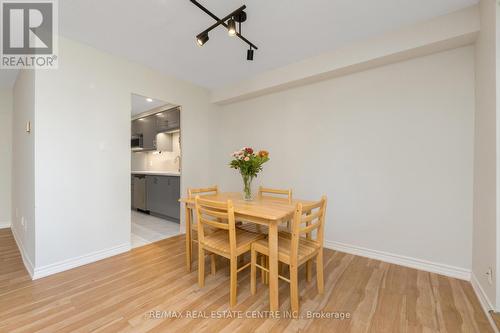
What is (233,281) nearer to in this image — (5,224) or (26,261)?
(26,261)

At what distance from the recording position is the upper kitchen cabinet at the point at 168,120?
4.00 meters

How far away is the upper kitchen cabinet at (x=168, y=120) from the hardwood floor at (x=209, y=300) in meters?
2.52

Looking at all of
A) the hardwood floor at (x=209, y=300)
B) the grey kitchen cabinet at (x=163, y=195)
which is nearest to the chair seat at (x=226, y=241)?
the hardwood floor at (x=209, y=300)


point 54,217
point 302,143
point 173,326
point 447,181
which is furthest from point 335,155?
point 54,217

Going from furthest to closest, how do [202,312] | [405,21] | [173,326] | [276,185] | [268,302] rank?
1. [276,185]
2. [405,21]
3. [268,302]
4. [202,312]
5. [173,326]

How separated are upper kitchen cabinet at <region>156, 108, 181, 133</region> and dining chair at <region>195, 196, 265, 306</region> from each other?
8.60 ft

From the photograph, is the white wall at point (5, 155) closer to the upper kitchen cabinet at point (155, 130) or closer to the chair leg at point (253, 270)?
the upper kitchen cabinet at point (155, 130)

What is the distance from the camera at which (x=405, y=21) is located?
2.02 m

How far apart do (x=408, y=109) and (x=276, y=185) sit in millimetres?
1880

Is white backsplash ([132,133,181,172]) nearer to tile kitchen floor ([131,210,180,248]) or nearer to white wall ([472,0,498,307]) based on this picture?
tile kitchen floor ([131,210,180,248])

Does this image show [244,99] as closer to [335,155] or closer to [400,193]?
[335,155]

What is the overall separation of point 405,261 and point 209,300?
212cm

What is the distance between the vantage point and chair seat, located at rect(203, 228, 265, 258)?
173 centimetres

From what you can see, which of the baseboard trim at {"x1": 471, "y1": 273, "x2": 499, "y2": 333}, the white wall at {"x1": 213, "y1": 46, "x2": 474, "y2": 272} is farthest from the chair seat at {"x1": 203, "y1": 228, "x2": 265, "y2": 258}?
the baseboard trim at {"x1": 471, "y1": 273, "x2": 499, "y2": 333}
